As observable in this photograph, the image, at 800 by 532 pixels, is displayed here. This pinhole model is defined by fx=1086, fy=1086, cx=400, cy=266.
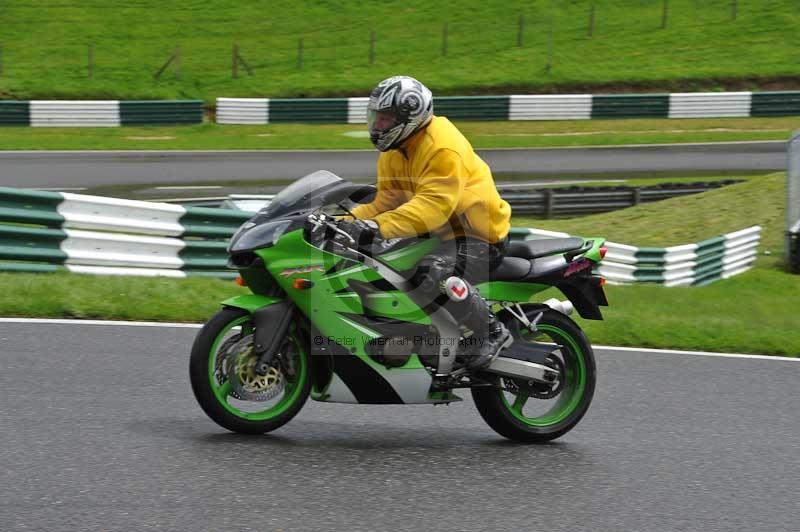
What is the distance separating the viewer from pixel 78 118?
25.3 meters

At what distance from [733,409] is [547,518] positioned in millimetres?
2542

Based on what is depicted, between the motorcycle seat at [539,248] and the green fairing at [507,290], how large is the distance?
0.53ft

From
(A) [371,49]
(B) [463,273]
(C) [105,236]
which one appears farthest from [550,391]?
(A) [371,49]

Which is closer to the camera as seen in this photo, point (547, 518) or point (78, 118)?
point (547, 518)

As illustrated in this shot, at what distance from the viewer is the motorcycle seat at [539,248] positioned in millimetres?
5941

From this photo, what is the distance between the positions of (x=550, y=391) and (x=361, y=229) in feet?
5.07

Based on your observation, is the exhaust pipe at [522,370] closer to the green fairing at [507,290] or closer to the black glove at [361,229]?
the green fairing at [507,290]

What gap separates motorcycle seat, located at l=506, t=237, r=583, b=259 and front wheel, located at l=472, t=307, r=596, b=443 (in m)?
0.32

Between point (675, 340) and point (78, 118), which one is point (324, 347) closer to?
point (675, 340)

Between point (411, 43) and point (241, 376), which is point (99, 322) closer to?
point (241, 376)

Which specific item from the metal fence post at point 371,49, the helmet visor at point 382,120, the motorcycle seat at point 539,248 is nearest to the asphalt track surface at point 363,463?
the motorcycle seat at point 539,248

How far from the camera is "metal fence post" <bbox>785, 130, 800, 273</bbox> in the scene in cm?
1675

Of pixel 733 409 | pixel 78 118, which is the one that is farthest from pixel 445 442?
pixel 78 118

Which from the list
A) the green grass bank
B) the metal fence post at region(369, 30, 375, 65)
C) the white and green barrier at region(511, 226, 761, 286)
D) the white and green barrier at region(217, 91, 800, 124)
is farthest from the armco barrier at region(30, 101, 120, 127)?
the white and green barrier at region(511, 226, 761, 286)
